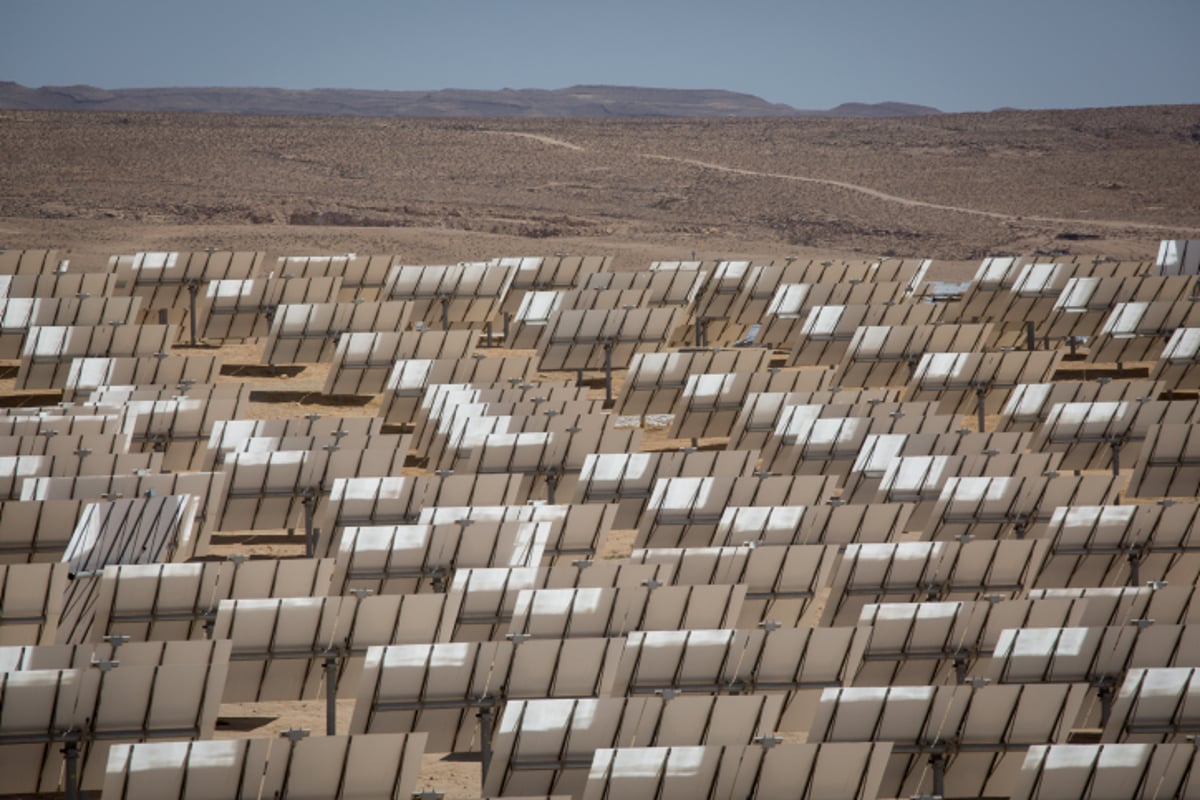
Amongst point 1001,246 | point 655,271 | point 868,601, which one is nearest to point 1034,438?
point 868,601

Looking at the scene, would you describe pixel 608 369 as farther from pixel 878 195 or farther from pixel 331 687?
pixel 878 195

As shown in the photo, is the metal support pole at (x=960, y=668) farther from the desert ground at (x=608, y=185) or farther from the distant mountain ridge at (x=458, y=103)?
the distant mountain ridge at (x=458, y=103)

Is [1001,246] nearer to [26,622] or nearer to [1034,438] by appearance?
[1034,438]

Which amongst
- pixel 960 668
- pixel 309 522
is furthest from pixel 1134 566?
pixel 309 522

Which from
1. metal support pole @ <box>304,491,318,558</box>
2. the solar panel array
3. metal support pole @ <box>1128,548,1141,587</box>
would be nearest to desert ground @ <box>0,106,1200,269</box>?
the solar panel array

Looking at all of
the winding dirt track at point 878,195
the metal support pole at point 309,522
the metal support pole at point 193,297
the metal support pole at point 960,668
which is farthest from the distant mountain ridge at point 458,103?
the metal support pole at point 960,668

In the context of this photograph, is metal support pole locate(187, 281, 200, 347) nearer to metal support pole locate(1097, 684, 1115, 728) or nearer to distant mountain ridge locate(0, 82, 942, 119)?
metal support pole locate(1097, 684, 1115, 728)

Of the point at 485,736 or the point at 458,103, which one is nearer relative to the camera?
the point at 485,736
